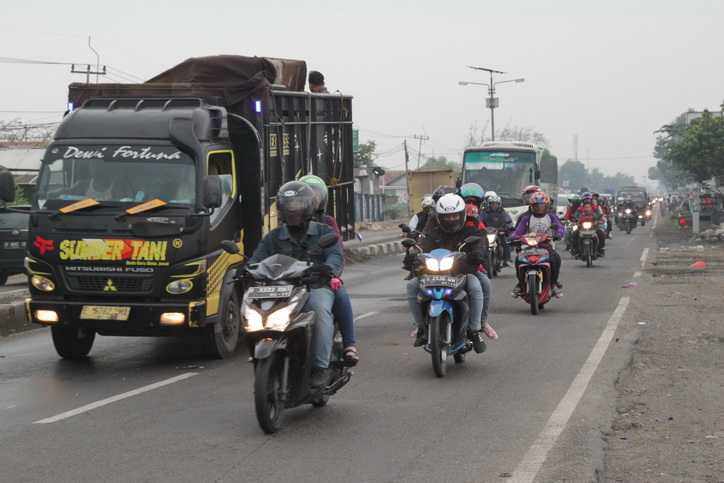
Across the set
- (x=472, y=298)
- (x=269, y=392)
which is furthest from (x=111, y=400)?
(x=472, y=298)

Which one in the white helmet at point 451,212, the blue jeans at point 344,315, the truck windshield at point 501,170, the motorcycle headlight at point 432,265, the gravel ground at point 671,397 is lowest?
the gravel ground at point 671,397

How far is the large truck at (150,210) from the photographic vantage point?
9336mm

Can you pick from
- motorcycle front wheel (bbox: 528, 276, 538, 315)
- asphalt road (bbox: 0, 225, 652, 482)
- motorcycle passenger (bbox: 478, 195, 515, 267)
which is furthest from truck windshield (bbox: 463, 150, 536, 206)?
asphalt road (bbox: 0, 225, 652, 482)

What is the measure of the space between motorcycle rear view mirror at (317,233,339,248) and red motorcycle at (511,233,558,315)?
289 inches

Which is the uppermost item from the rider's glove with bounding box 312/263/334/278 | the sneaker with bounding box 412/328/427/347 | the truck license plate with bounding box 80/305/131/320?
the rider's glove with bounding box 312/263/334/278

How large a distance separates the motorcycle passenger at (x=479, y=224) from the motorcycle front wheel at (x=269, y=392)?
3348 mm

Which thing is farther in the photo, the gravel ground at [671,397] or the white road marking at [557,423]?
the gravel ground at [671,397]

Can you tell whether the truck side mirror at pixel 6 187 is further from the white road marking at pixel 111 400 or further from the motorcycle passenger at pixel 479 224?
the motorcycle passenger at pixel 479 224

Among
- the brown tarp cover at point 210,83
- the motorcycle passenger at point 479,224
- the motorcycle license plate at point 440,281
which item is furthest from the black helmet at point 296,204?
the brown tarp cover at point 210,83

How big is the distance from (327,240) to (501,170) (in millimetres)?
26892

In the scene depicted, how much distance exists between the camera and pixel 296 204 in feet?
23.7

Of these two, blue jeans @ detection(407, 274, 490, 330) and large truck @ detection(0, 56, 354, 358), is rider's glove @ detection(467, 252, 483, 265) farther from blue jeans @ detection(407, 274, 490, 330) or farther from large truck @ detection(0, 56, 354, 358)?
large truck @ detection(0, 56, 354, 358)

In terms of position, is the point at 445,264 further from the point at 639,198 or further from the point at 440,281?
the point at 639,198

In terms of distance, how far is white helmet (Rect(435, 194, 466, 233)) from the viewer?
30.5 ft
